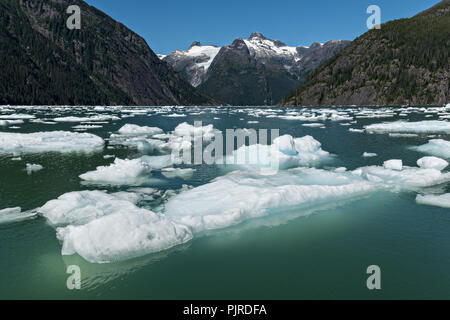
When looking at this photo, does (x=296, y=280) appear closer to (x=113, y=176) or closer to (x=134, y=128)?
(x=113, y=176)

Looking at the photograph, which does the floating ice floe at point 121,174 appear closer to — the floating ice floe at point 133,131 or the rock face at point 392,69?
the floating ice floe at point 133,131

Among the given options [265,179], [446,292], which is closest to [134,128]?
[265,179]

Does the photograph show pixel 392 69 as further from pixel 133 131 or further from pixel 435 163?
pixel 435 163

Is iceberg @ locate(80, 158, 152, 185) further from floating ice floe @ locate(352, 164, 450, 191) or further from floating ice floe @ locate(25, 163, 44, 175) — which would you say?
floating ice floe @ locate(352, 164, 450, 191)

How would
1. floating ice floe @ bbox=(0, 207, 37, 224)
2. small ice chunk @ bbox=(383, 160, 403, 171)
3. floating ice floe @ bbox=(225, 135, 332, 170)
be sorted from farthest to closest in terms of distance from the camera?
floating ice floe @ bbox=(225, 135, 332, 170), small ice chunk @ bbox=(383, 160, 403, 171), floating ice floe @ bbox=(0, 207, 37, 224)

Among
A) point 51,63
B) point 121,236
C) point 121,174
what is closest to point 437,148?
point 121,174

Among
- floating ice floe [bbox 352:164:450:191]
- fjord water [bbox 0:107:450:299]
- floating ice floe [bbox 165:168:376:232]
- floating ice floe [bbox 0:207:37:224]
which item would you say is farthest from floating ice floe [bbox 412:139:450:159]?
floating ice floe [bbox 0:207:37:224]

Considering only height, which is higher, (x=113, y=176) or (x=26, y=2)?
(x=26, y=2)
